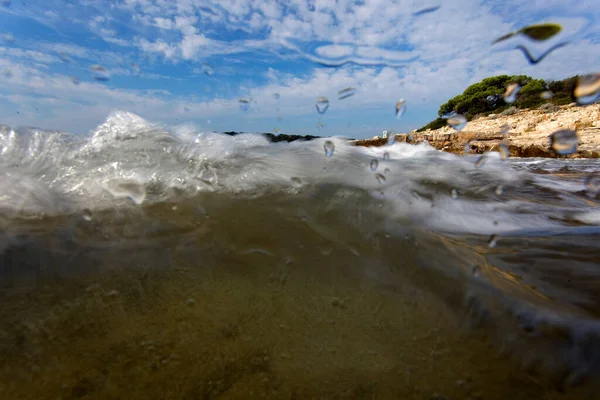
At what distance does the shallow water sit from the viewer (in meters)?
0.74

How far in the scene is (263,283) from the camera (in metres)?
1.06

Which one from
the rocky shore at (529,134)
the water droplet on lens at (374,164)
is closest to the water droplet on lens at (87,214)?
the water droplet on lens at (374,164)

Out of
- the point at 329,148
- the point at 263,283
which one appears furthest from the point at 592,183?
the point at 263,283

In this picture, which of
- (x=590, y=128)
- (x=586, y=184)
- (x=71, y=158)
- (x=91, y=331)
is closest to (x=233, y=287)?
(x=91, y=331)

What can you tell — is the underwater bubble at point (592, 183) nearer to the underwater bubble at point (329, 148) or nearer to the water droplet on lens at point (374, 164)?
the water droplet on lens at point (374, 164)

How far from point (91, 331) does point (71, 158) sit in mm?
1196

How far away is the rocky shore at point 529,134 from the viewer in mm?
8820

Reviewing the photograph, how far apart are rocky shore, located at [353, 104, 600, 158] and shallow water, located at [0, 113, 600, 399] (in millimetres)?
8699

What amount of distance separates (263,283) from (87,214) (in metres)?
0.88

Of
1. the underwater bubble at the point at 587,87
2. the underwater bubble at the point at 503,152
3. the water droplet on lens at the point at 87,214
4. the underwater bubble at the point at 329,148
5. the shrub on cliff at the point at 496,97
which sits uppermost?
the shrub on cliff at the point at 496,97

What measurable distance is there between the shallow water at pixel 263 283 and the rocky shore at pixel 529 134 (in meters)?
8.70

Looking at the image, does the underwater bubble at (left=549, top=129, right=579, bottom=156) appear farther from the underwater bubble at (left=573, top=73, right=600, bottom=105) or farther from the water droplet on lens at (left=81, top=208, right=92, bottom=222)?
the water droplet on lens at (left=81, top=208, right=92, bottom=222)

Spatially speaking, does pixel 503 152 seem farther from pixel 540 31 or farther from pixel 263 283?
pixel 263 283

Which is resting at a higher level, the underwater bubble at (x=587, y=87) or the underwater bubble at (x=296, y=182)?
the underwater bubble at (x=587, y=87)
